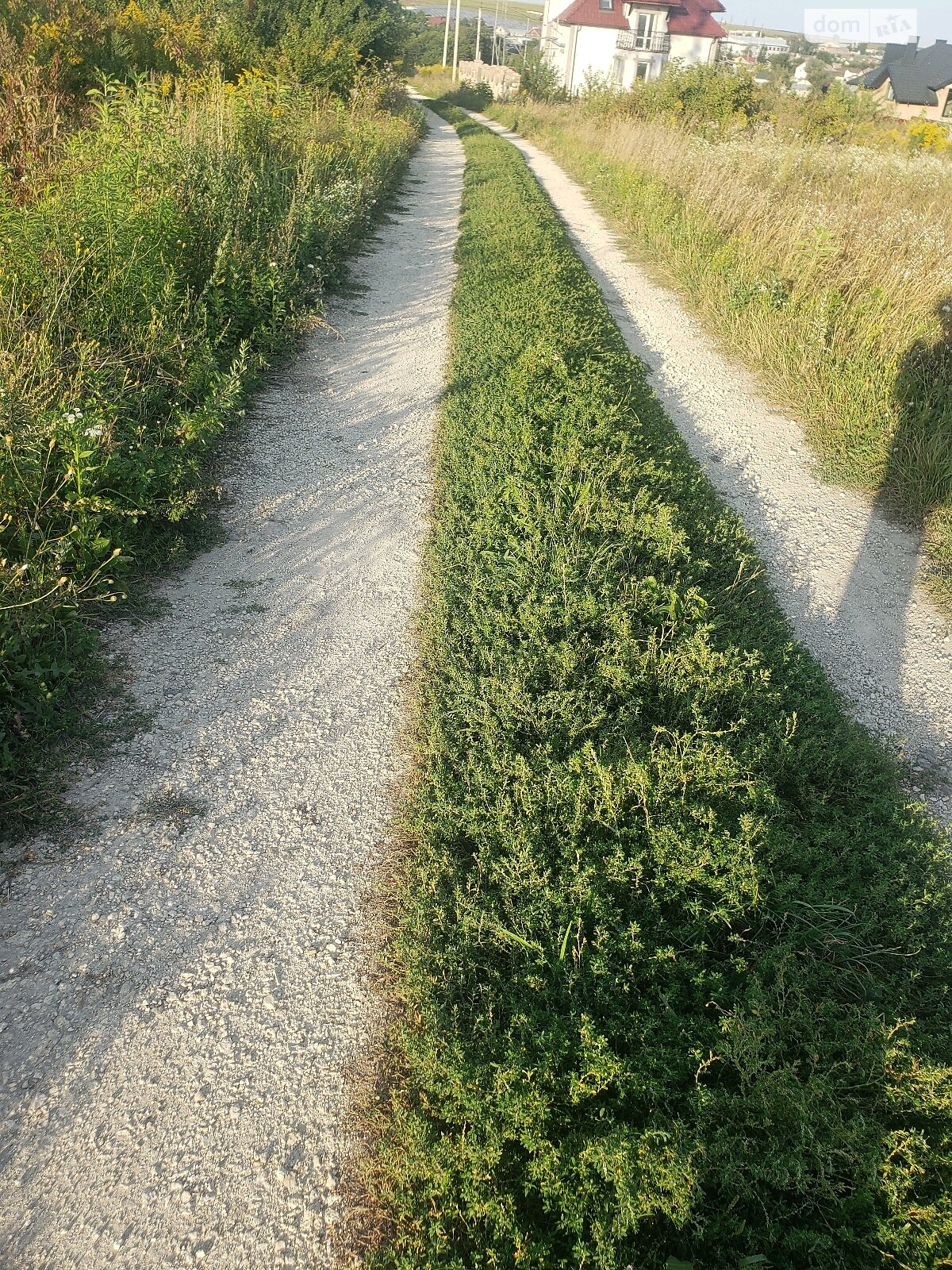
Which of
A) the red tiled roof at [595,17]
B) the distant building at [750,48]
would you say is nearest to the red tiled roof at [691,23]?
the distant building at [750,48]

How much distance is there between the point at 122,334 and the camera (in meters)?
5.62

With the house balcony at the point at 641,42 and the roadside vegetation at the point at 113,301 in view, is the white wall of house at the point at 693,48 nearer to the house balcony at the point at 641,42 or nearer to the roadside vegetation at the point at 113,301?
the house balcony at the point at 641,42

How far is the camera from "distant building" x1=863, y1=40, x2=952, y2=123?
42750mm

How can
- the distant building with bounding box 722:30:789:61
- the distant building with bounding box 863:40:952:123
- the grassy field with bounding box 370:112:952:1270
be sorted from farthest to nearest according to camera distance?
1. the distant building with bounding box 722:30:789:61
2. the distant building with bounding box 863:40:952:123
3. the grassy field with bounding box 370:112:952:1270

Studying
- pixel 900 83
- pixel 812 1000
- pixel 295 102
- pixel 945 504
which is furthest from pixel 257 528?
pixel 900 83

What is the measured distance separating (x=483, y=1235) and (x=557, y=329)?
7129mm

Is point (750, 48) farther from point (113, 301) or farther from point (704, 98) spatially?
point (113, 301)

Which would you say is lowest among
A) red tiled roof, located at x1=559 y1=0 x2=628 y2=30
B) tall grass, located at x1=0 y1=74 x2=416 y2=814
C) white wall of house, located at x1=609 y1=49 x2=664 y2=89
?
tall grass, located at x1=0 y1=74 x2=416 y2=814

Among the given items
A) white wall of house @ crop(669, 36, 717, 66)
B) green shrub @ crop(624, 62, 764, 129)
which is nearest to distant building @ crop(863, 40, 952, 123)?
white wall of house @ crop(669, 36, 717, 66)

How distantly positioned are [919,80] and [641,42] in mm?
15314

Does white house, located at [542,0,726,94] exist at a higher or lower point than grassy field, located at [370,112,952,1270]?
higher

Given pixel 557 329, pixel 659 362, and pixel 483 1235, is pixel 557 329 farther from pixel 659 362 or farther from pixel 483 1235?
pixel 483 1235

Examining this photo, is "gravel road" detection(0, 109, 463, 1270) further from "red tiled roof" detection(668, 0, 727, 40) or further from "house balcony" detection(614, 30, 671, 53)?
"red tiled roof" detection(668, 0, 727, 40)

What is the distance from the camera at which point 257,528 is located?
504cm
